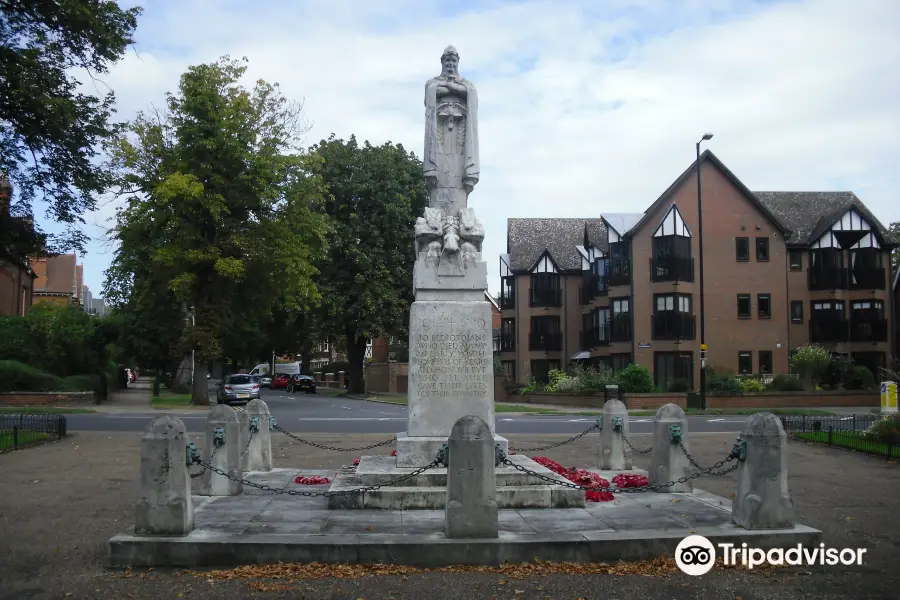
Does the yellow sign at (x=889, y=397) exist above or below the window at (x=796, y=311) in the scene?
below

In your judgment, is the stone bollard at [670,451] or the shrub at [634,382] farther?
the shrub at [634,382]

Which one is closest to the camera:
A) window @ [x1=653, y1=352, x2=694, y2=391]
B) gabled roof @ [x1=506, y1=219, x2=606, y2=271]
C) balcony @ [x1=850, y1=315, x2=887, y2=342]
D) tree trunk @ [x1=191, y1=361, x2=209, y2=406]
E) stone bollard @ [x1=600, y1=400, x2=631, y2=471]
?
stone bollard @ [x1=600, y1=400, x2=631, y2=471]

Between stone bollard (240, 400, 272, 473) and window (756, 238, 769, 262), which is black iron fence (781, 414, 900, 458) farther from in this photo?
window (756, 238, 769, 262)

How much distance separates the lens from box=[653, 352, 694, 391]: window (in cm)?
4784

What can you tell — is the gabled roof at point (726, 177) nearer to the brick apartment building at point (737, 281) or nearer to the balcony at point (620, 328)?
the brick apartment building at point (737, 281)

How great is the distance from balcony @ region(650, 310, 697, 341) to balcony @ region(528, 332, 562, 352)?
38.2 feet

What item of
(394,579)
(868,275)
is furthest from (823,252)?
(394,579)

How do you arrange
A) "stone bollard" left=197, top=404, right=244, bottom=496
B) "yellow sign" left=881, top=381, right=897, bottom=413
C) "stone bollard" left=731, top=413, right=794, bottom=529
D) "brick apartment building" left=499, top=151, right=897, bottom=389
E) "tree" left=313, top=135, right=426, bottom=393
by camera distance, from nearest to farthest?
"stone bollard" left=731, top=413, right=794, bottom=529 → "stone bollard" left=197, top=404, right=244, bottom=496 → "yellow sign" left=881, top=381, right=897, bottom=413 → "tree" left=313, top=135, right=426, bottom=393 → "brick apartment building" left=499, top=151, right=897, bottom=389

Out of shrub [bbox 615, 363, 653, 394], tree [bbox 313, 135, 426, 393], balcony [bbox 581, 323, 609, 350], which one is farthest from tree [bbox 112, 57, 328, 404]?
balcony [bbox 581, 323, 609, 350]

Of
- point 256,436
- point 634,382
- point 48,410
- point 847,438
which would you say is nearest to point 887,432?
point 847,438

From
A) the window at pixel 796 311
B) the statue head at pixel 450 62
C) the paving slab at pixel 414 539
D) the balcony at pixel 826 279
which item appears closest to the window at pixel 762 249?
the balcony at pixel 826 279

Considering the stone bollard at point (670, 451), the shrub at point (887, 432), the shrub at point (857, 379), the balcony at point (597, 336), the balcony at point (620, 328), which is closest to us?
the stone bollard at point (670, 451)

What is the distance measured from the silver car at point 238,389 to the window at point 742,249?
98.0 ft

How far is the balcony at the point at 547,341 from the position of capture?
194ft
